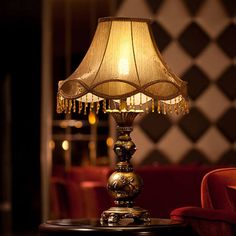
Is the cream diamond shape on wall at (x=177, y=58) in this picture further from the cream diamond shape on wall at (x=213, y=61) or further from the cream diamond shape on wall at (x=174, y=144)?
the cream diamond shape on wall at (x=174, y=144)

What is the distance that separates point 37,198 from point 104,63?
904cm

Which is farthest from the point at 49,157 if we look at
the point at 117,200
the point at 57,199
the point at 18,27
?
the point at 18,27

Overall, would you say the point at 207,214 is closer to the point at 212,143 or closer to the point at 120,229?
the point at 120,229

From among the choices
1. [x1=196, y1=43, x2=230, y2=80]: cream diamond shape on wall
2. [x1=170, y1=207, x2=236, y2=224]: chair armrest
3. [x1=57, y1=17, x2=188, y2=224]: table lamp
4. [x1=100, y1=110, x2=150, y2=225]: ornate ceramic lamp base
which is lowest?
[x1=170, y1=207, x2=236, y2=224]: chair armrest

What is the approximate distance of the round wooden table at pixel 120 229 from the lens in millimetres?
3023

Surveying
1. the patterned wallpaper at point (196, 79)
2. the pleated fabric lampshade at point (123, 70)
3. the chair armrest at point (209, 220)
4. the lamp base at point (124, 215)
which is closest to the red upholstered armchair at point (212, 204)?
the chair armrest at point (209, 220)

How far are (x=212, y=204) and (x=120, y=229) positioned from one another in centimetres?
39

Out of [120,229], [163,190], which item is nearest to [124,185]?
[120,229]

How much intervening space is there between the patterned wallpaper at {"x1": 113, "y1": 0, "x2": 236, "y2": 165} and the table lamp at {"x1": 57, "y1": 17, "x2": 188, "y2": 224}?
118 inches

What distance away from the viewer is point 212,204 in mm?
3174

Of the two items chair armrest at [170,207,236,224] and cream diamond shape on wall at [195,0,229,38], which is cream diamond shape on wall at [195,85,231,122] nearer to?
cream diamond shape on wall at [195,0,229,38]

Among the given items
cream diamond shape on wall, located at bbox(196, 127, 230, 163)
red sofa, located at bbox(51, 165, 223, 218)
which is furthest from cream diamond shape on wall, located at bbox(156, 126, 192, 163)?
red sofa, located at bbox(51, 165, 223, 218)

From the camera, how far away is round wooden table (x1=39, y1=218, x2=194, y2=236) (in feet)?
9.92

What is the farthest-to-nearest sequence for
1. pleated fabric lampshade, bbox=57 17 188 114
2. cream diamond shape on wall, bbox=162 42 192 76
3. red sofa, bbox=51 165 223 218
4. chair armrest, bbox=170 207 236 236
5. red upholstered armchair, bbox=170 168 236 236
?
cream diamond shape on wall, bbox=162 42 192 76 → red sofa, bbox=51 165 223 218 → pleated fabric lampshade, bbox=57 17 188 114 → red upholstered armchair, bbox=170 168 236 236 → chair armrest, bbox=170 207 236 236
